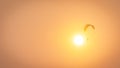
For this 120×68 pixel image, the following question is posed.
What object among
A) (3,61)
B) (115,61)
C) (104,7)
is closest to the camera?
(104,7)

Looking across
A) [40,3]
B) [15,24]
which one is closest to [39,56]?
[15,24]

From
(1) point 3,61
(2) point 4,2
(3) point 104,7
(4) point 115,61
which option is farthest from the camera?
(4) point 115,61

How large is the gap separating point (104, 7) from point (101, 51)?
1.46 ft

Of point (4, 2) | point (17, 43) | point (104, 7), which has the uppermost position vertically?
point (104, 7)

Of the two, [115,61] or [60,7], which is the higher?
[60,7]

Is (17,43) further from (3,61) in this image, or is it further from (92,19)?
(92,19)

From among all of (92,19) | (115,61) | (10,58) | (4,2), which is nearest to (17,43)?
(10,58)

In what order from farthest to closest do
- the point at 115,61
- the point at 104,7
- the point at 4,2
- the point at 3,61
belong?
the point at 115,61
the point at 3,61
the point at 104,7
the point at 4,2

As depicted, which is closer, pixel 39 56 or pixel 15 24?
pixel 15 24

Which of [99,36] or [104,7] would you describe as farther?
[99,36]

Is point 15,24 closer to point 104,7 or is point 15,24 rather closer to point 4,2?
point 4,2

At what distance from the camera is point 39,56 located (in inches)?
64.3

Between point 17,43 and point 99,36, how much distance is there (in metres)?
0.78

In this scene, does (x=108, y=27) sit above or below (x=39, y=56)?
above
